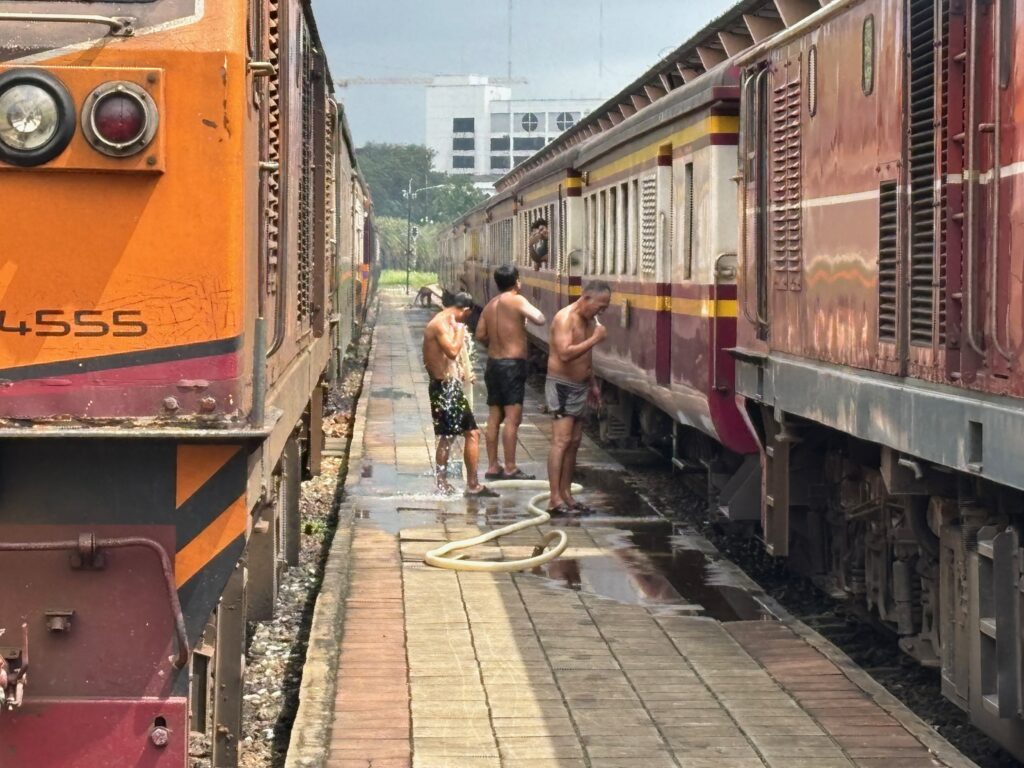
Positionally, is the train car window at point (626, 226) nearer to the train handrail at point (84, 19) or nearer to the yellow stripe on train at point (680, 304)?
the yellow stripe on train at point (680, 304)

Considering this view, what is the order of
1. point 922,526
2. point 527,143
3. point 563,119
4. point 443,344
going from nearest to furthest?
1. point 922,526
2. point 443,344
3. point 563,119
4. point 527,143

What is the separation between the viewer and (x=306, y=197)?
8.22 meters

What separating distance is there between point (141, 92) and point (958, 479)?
12.1ft

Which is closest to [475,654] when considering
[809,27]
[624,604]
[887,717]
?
[624,604]

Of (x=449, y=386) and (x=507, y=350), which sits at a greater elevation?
(x=507, y=350)

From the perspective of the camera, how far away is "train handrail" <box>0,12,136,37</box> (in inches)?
167

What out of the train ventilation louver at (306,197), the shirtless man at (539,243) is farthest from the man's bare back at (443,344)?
the shirtless man at (539,243)

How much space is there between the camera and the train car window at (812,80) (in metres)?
8.41

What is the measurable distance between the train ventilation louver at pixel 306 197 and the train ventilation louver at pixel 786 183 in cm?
254

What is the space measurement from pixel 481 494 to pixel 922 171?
705 cm

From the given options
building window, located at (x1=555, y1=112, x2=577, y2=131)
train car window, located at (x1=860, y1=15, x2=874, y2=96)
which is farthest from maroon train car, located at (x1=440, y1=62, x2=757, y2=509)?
building window, located at (x1=555, y1=112, x2=577, y2=131)

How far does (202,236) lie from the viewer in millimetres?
4434

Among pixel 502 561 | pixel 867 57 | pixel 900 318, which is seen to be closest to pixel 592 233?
pixel 502 561

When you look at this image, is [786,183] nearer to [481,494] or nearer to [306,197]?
[306,197]
